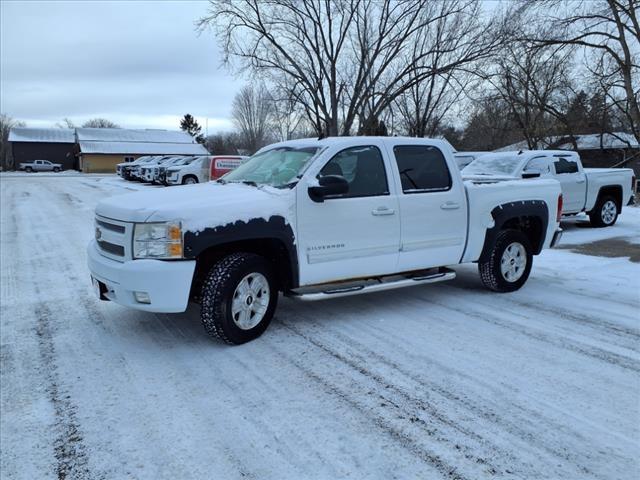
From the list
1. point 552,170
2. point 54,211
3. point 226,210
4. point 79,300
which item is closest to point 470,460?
point 226,210

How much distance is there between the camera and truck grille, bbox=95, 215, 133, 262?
449cm

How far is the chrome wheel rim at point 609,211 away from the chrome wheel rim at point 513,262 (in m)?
7.71

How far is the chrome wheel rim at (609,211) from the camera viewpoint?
517 inches

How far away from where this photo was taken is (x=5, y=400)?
377 cm

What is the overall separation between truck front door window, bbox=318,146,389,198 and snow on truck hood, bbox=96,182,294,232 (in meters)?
0.62

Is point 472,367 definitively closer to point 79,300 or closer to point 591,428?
point 591,428

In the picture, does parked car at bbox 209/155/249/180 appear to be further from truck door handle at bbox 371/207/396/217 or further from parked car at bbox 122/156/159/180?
truck door handle at bbox 371/207/396/217

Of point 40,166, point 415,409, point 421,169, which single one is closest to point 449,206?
point 421,169

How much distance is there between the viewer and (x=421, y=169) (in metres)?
5.89

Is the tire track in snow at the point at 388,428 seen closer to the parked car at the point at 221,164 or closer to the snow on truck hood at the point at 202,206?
the snow on truck hood at the point at 202,206

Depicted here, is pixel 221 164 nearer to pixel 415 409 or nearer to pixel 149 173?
pixel 149 173

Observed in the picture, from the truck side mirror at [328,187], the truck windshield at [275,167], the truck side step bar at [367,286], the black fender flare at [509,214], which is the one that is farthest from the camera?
the black fender flare at [509,214]

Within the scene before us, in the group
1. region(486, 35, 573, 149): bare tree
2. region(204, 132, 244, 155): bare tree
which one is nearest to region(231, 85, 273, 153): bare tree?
region(204, 132, 244, 155): bare tree

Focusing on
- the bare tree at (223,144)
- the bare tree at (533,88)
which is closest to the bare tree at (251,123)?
the bare tree at (223,144)
